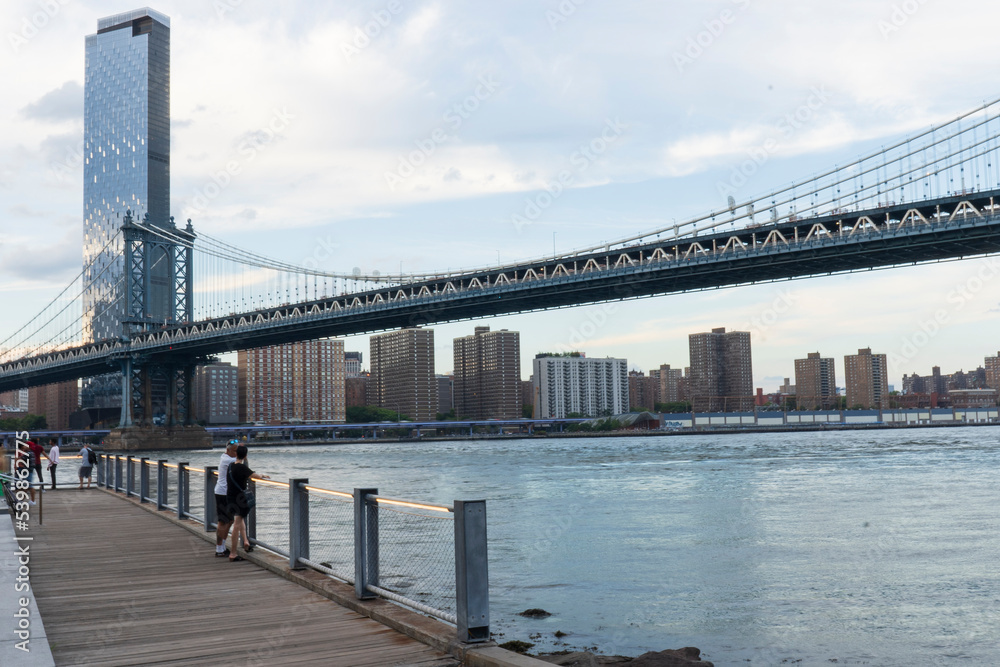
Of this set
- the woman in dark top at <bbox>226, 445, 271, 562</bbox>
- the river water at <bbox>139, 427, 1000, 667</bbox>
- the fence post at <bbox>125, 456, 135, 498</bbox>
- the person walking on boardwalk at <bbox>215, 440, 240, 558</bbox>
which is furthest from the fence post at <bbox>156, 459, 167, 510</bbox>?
the river water at <bbox>139, 427, 1000, 667</bbox>

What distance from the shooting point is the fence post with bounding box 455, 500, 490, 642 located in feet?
20.4

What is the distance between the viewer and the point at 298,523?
367 inches

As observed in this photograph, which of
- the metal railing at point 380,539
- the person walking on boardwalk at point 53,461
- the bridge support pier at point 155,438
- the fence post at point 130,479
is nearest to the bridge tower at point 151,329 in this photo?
the bridge support pier at point 155,438

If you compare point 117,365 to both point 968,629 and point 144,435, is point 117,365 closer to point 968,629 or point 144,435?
point 144,435

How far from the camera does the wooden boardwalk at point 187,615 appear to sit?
20.5ft

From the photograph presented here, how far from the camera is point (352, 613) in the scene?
7.54m

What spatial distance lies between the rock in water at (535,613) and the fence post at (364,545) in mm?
4355

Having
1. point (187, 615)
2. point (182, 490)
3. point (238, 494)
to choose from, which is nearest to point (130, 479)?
point (182, 490)

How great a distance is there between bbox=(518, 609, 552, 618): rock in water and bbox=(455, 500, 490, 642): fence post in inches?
220

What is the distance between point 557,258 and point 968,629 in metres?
54.8

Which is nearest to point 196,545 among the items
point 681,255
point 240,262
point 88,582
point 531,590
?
point 88,582

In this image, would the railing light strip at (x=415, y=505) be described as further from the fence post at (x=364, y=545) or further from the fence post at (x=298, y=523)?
the fence post at (x=298, y=523)

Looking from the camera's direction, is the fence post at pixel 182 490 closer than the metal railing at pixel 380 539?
No

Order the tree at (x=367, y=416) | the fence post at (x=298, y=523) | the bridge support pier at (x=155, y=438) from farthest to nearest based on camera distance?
the tree at (x=367, y=416) < the bridge support pier at (x=155, y=438) < the fence post at (x=298, y=523)
